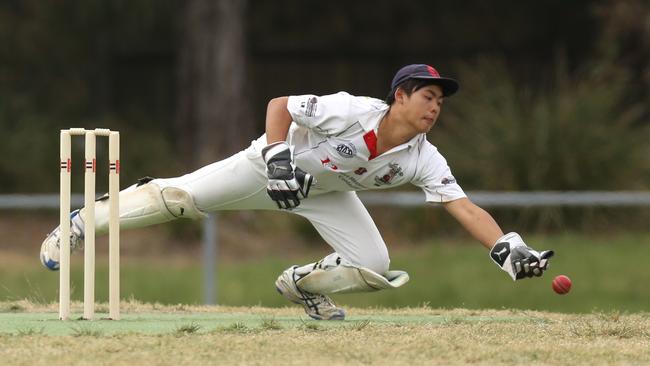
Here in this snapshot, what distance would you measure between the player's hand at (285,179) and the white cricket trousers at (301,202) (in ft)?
1.87

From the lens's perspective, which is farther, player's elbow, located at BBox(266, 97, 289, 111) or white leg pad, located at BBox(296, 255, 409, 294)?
white leg pad, located at BBox(296, 255, 409, 294)

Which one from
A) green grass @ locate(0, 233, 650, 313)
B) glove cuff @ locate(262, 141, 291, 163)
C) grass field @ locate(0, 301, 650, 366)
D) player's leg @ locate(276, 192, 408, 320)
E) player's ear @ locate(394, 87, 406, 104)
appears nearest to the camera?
grass field @ locate(0, 301, 650, 366)

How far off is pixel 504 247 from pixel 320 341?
3.34 feet

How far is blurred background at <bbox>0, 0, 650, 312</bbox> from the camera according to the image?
509 inches

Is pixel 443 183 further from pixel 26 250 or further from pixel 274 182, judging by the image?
pixel 26 250

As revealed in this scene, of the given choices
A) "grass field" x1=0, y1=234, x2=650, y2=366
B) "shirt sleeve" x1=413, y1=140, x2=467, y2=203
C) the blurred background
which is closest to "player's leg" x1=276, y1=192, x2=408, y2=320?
"grass field" x1=0, y1=234, x2=650, y2=366

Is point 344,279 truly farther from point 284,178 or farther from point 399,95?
point 399,95

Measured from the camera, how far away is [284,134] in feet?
23.7

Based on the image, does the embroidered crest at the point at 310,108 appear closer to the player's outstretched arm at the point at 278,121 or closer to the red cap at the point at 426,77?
the player's outstretched arm at the point at 278,121

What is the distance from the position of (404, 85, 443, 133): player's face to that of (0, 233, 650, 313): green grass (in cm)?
505

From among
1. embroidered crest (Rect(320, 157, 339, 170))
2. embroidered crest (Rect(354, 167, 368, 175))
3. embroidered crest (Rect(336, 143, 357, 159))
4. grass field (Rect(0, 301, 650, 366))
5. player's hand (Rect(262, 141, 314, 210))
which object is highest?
embroidered crest (Rect(336, 143, 357, 159))

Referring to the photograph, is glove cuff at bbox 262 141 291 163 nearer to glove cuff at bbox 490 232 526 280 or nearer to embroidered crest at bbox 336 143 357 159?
embroidered crest at bbox 336 143 357 159

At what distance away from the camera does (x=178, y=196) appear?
24.7 feet

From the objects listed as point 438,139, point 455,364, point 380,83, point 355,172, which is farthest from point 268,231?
point 455,364
